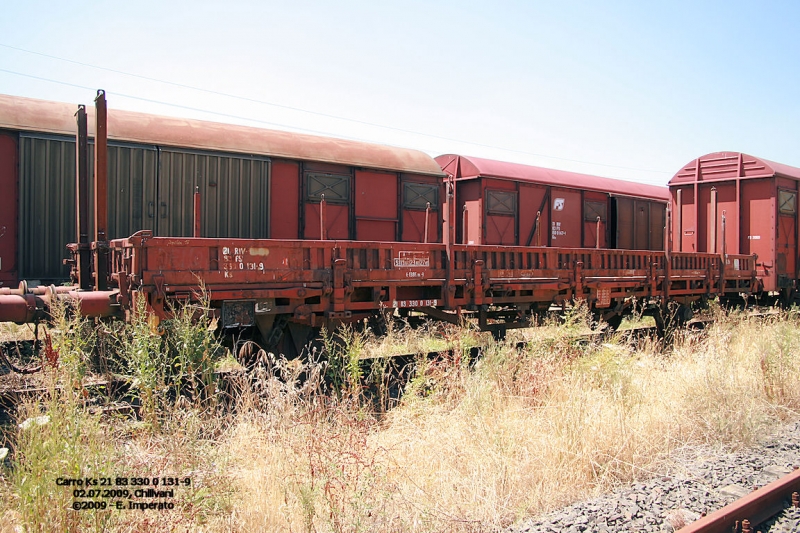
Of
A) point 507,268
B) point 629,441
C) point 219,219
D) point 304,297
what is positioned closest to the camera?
point 629,441

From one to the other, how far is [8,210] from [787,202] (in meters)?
17.2

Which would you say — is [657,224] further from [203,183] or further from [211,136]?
[203,183]

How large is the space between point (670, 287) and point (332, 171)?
302 inches

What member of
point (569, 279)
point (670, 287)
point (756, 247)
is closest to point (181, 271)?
point (569, 279)

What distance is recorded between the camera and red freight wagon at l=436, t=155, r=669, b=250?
14.5 m

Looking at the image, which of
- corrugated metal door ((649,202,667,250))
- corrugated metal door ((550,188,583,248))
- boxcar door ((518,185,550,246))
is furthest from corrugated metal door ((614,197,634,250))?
boxcar door ((518,185,550,246))

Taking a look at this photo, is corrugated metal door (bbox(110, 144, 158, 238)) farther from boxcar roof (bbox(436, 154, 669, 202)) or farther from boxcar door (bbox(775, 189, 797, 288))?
boxcar door (bbox(775, 189, 797, 288))

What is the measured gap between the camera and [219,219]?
10.1m

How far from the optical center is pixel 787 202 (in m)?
15.1

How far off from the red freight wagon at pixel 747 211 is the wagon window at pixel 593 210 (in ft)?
7.06

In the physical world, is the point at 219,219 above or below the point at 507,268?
above

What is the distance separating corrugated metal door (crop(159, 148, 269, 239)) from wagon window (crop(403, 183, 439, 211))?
3133 mm

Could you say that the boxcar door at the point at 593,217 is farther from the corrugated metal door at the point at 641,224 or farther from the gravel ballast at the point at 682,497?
the gravel ballast at the point at 682,497

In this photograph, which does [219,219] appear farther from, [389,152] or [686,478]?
[686,478]
